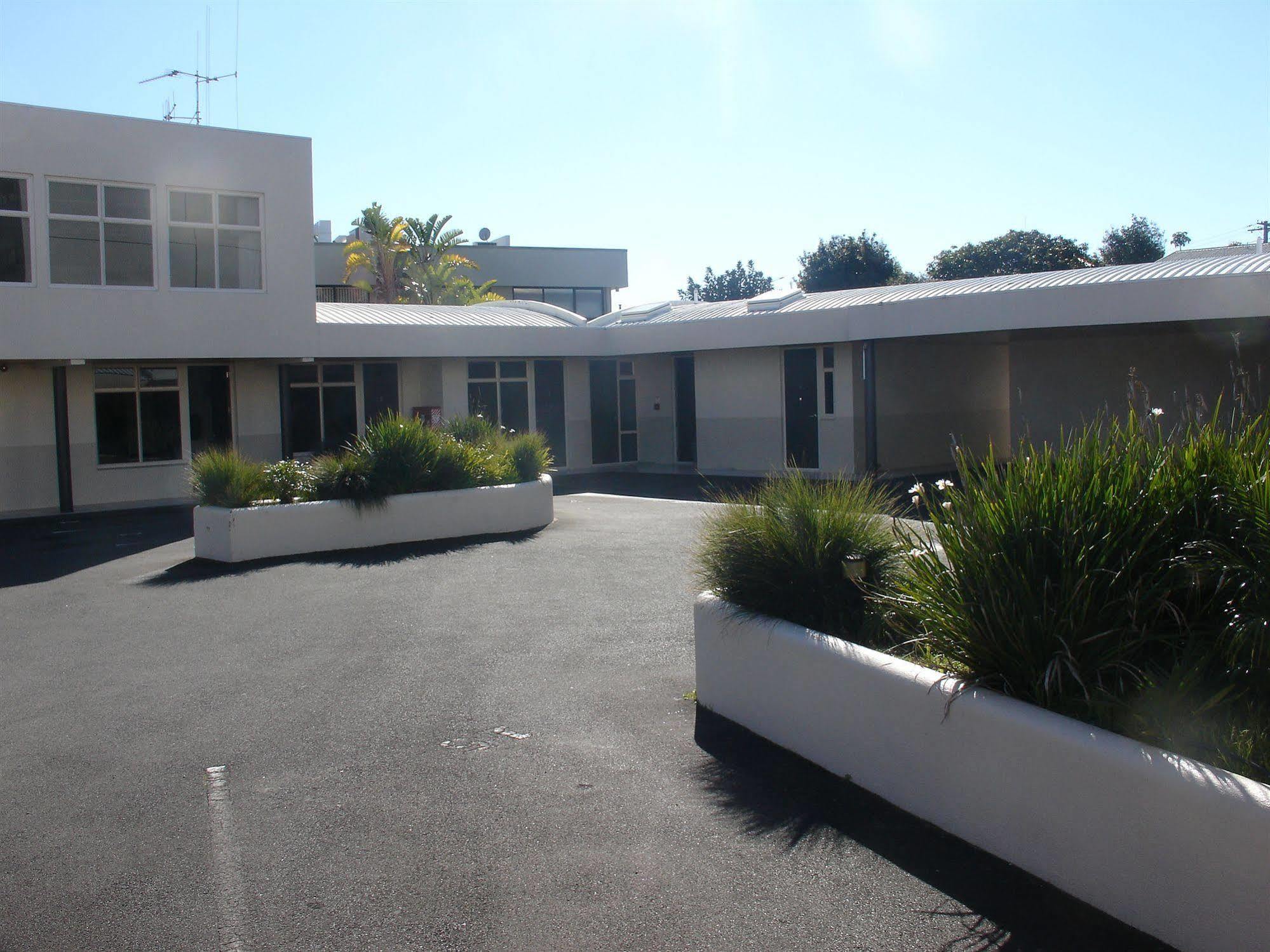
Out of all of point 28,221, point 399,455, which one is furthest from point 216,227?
point 399,455

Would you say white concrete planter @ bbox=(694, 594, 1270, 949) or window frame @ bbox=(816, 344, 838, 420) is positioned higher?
window frame @ bbox=(816, 344, 838, 420)

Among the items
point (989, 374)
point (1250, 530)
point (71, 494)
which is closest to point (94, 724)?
point (1250, 530)

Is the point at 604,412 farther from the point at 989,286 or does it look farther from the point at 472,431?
the point at 989,286

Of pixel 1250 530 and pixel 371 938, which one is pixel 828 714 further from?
pixel 371 938

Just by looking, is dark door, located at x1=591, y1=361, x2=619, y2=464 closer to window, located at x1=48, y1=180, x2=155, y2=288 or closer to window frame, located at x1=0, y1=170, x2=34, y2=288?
window, located at x1=48, y1=180, x2=155, y2=288

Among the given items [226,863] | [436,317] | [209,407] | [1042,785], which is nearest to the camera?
[1042,785]

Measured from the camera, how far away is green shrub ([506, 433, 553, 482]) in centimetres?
1759

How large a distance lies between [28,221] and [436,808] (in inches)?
638

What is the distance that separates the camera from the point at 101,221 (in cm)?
1895

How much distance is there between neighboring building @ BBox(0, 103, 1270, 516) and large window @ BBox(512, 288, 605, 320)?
24.7 meters

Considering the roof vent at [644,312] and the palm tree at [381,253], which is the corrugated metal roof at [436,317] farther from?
the palm tree at [381,253]

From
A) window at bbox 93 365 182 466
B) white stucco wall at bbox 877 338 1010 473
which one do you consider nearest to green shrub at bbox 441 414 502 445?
window at bbox 93 365 182 466

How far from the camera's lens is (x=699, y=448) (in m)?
26.3

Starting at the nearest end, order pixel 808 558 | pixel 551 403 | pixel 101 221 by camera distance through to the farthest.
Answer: pixel 808 558, pixel 101 221, pixel 551 403
